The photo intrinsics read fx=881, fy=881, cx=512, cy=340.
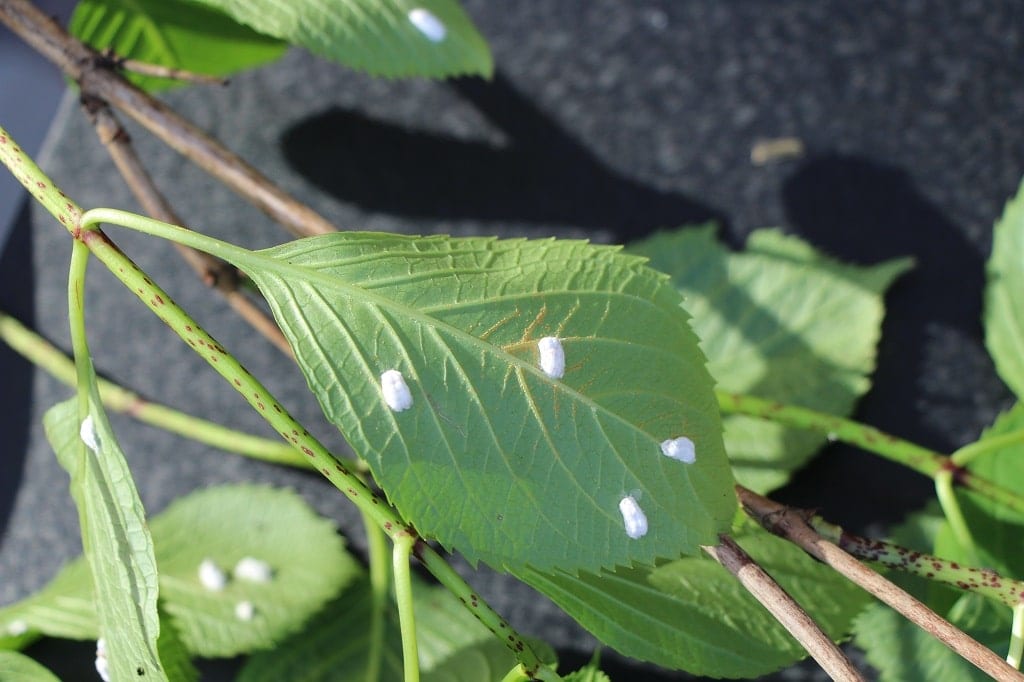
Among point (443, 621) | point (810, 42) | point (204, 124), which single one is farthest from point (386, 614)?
point (810, 42)

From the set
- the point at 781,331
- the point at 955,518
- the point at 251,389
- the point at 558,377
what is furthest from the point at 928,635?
the point at 251,389

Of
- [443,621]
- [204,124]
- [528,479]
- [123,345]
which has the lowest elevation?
[443,621]

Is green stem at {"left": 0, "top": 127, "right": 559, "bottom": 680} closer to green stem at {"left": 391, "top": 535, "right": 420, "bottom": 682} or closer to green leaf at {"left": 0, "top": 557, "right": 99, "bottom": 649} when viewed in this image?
green stem at {"left": 391, "top": 535, "right": 420, "bottom": 682}

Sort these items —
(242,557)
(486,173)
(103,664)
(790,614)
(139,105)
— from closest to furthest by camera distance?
1. (790,614)
2. (103,664)
3. (139,105)
4. (242,557)
5. (486,173)

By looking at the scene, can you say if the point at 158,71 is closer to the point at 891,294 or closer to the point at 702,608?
the point at 702,608

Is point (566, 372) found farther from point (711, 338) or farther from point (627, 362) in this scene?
point (711, 338)
